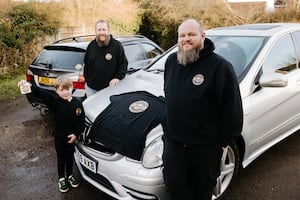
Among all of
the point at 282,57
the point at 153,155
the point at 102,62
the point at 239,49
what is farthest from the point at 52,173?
the point at 282,57

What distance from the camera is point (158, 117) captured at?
2.70 m

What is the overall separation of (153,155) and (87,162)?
29.1 inches

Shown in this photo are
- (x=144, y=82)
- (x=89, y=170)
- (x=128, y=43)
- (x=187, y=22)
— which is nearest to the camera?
(x=187, y=22)

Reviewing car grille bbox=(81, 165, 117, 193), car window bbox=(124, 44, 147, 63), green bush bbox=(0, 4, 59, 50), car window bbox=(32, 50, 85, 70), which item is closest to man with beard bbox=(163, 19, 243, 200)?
car grille bbox=(81, 165, 117, 193)

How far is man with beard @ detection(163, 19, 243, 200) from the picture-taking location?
81.5 inches

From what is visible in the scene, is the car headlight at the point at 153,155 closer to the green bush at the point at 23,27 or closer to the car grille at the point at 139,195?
the car grille at the point at 139,195

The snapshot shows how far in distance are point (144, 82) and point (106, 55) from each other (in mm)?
→ 800

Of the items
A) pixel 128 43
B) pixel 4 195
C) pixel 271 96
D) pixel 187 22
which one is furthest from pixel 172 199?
pixel 128 43

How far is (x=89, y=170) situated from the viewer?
2.90 m

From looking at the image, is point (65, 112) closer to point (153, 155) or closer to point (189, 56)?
point (153, 155)

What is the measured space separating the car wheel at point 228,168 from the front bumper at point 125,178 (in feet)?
2.40

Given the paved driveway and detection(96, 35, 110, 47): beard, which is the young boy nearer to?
the paved driveway

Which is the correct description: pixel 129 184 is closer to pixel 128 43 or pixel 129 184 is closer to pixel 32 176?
pixel 32 176

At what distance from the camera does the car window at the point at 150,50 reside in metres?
6.22
